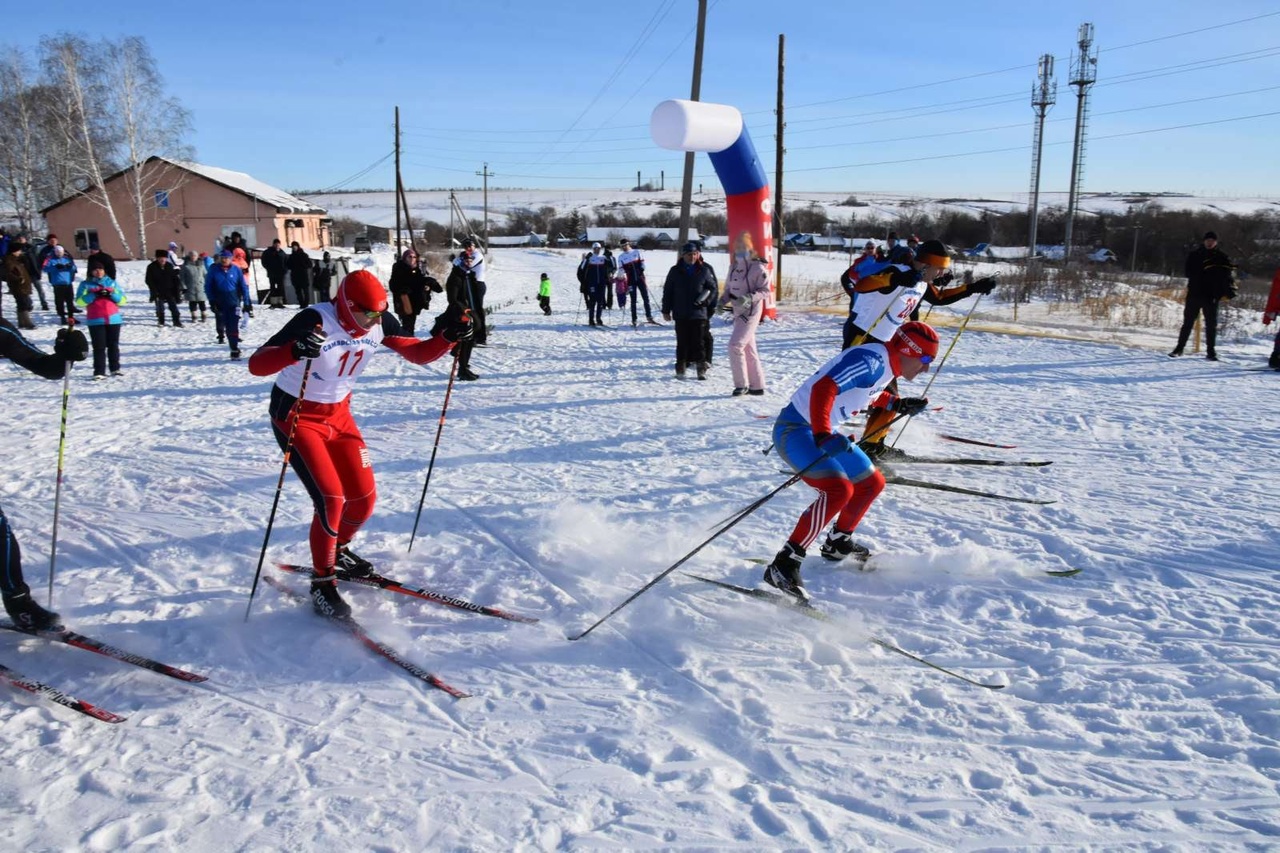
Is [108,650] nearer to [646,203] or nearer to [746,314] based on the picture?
[746,314]

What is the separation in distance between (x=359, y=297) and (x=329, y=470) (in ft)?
2.80

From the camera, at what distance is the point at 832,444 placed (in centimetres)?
410

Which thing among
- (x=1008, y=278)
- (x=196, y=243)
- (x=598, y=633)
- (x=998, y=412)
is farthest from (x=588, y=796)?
(x=196, y=243)

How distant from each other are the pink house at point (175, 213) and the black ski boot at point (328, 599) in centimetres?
3629

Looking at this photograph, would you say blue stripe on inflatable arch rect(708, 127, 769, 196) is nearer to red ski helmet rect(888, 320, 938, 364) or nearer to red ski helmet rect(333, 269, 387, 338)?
red ski helmet rect(888, 320, 938, 364)

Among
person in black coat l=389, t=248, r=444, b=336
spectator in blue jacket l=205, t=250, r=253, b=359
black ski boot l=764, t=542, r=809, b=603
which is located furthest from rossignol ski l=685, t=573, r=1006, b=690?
spectator in blue jacket l=205, t=250, r=253, b=359

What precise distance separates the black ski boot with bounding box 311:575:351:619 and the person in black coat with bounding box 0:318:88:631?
110 cm

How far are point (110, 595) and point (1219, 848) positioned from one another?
4.90 metres

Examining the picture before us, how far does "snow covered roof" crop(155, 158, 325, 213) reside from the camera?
1508 inches

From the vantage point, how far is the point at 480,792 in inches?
109

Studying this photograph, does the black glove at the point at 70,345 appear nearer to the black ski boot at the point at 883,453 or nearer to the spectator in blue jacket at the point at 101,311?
the black ski boot at the point at 883,453

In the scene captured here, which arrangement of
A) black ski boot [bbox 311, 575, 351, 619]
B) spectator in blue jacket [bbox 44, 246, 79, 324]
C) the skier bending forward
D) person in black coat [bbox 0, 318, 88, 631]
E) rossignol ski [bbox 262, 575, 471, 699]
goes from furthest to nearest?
spectator in blue jacket [bbox 44, 246, 79, 324] → black ski boot [bbox 311, 575, 351, 619] → the skier bending forward → person in black coat [bbox 0, 318, 88, 631] → rossignol ski [bbox 262, 575, 471, 699]

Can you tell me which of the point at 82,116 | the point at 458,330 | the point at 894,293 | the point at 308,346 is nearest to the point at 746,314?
the point at 894,293

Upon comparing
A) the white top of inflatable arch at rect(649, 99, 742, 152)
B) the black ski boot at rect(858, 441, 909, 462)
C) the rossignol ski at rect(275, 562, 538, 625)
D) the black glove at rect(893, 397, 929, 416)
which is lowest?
the rossignol ski at rect(275, 562, 538, 625)
